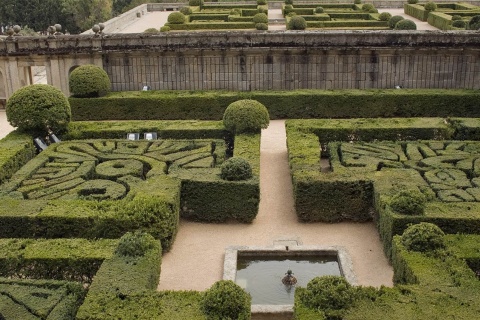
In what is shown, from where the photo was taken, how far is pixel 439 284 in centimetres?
1059

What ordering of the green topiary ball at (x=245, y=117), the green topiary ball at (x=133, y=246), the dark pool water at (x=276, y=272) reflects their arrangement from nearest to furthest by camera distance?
1. the green topiary ball at (x=133, y=246)
2. the dark pool water at (x=276, y=272)
3. the green topiary ball at (x=245, y=117)

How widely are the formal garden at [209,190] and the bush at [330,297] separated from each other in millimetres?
22

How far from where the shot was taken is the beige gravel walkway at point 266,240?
13.0m

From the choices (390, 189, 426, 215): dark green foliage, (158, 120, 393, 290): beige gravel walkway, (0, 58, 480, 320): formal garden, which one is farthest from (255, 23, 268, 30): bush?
(390, 189, 426, 215): dark green foliage

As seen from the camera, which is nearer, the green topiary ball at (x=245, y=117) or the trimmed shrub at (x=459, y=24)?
the green topiary ball at (x=245, y=117)

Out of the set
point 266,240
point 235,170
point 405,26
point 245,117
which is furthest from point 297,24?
point 266,240

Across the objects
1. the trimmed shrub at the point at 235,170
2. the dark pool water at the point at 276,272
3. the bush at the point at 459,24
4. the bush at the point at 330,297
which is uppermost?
the bush at the point at 459,24

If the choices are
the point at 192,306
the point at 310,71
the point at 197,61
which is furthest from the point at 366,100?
the point at 192,306

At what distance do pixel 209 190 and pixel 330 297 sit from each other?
19.6 ft

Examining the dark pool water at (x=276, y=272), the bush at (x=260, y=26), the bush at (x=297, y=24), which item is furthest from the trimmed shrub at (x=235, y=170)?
the bush at (x=260, y=26)

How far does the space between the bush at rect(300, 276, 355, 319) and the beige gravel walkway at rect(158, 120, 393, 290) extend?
2848mm

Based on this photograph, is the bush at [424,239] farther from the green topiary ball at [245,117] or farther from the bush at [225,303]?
the green topiary ball at [245,117]

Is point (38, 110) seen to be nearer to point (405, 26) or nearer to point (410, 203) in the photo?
point (410, 203)

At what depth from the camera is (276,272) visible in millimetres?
13031
